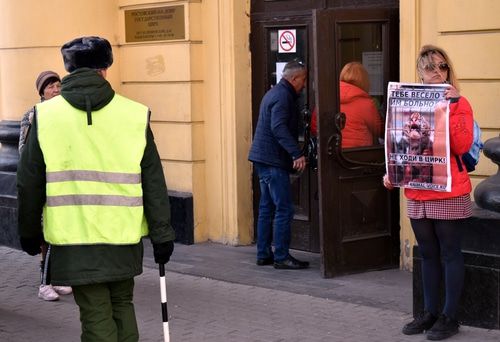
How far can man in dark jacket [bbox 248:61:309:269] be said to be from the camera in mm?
8422

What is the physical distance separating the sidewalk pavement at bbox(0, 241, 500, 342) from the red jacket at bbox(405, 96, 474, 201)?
2.95ft

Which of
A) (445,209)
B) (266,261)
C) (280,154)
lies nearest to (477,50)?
(445,209)

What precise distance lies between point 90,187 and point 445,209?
2.29 m

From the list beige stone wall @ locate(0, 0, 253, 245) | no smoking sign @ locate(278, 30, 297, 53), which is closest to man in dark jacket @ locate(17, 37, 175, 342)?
no smoking sign @ locate(278, 30, 297, 53)

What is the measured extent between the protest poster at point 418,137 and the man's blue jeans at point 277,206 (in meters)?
2.28

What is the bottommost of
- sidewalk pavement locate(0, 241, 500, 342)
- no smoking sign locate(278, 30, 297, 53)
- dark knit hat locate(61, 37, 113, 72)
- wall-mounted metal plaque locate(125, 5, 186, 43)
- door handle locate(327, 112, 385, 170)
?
sidewalk pavement locate(0, 241, 500, 342)

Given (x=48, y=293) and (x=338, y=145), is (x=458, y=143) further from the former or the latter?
(x=48, y=293)

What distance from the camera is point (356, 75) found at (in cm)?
830

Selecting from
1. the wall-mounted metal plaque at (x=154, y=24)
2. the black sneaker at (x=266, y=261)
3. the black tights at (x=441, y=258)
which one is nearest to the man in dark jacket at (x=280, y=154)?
the black sneaker at (x=266, y=261)

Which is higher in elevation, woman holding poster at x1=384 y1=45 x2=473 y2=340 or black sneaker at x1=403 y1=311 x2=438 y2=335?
woman holding poster at x1=384 y1=45 x2=473 y2=340

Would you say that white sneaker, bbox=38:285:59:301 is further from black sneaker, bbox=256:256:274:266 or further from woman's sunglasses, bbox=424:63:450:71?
woman's sunglasses, bbox=424:63:450:71

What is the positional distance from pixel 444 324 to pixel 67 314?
2.70 meters

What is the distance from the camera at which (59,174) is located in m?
4.96

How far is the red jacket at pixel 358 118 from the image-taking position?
8.23m
